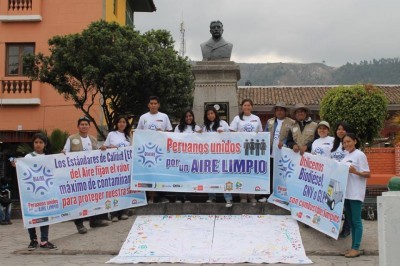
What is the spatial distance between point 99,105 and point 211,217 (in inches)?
577

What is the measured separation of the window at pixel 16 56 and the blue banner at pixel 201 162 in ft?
47.5

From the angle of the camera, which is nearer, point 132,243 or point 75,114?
point 132,243

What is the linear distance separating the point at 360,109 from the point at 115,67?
10997mm

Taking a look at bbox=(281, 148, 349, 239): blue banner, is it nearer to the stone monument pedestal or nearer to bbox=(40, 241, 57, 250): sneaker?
the stone monument pedestal

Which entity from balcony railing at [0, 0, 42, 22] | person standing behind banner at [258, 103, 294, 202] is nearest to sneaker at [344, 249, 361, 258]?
person standing behind banner at [258, 103, 294, 202]

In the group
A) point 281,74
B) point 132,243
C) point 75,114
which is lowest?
point 132,243

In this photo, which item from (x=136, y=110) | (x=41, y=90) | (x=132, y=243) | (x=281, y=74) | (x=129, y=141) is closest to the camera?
(x=132, y=243)

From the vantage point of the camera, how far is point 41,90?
2144 cm

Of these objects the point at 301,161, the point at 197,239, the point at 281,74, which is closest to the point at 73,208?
the point at 197,239

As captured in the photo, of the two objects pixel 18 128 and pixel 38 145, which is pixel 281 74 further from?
pixel 38 145

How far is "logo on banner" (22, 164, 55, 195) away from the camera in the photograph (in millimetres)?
7714

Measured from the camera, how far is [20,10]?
21422 mm

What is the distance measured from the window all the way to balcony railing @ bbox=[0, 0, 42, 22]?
111 centimetres

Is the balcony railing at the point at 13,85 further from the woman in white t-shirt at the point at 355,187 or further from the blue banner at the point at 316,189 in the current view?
the woman in white t-shirt at the point at 355,187
